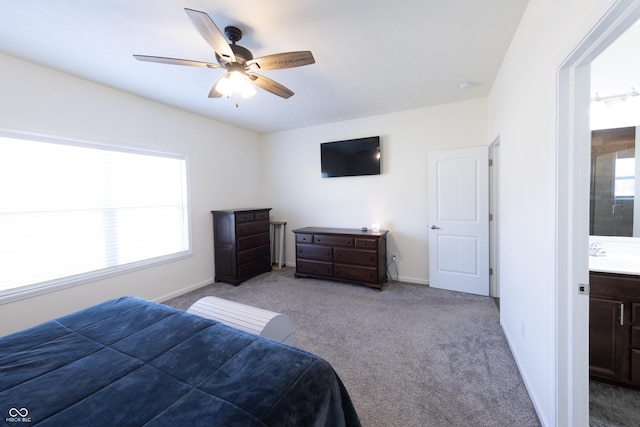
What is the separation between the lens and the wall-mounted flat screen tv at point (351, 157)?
162 inches

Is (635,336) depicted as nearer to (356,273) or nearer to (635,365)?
(635,365)

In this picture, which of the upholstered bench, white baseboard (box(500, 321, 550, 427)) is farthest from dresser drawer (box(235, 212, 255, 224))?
white baseboard (box(500, 321, 550, 427))

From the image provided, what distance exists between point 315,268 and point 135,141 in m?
3.01

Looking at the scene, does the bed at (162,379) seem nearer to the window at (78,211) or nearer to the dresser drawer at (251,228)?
the window at (78,211)

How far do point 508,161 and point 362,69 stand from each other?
1635 mm

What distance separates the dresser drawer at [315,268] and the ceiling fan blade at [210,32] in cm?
302

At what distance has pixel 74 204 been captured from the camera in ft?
8.81

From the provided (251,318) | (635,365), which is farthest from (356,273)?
(635,365)

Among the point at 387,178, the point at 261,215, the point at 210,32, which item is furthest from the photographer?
the point at 261,215

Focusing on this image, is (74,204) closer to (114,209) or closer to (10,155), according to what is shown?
(114,209)

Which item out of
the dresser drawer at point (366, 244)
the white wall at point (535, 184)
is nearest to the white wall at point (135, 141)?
the dresser drawer at point (366, 244)

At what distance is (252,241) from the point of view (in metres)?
4.30

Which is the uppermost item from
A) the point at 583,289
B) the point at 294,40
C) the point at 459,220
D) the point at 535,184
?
the point at 294,40

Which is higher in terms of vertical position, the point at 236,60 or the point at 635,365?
the point at 236,60
